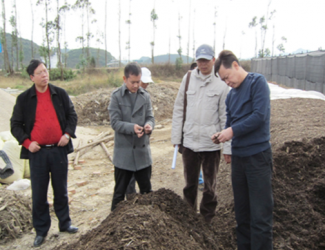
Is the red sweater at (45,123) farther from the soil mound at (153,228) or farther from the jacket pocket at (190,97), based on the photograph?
the jacket pocket at (190,97)

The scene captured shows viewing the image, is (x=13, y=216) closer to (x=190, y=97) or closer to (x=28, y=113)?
(x=28, y=113)

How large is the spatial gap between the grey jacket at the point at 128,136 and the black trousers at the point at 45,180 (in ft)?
2.22

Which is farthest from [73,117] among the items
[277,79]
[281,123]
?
[277,79]

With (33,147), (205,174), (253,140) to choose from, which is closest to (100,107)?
(33,147)

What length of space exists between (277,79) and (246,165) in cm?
1842

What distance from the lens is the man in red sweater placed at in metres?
3.02

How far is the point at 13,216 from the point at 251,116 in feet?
10.1

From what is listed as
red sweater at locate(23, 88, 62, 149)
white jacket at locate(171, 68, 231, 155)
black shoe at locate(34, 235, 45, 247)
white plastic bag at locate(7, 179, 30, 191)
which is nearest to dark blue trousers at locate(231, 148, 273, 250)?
white jacket at locate(171, 68, 231, 155)

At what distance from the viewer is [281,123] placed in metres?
5.69

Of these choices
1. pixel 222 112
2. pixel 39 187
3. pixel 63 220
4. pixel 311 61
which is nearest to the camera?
pixel 222 112

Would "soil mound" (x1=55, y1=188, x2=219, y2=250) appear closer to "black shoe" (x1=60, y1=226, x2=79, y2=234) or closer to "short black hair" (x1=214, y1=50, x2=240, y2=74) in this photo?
"black shoe" (x1=60, y1=226, x2=79, y2=234)

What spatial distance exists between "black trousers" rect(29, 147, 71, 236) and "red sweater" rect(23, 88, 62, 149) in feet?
0.41

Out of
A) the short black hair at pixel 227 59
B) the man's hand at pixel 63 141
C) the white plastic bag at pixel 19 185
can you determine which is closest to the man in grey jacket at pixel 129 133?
the man's hand at pixel 63 141

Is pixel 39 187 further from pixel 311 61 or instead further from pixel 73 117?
pixel 311 61
